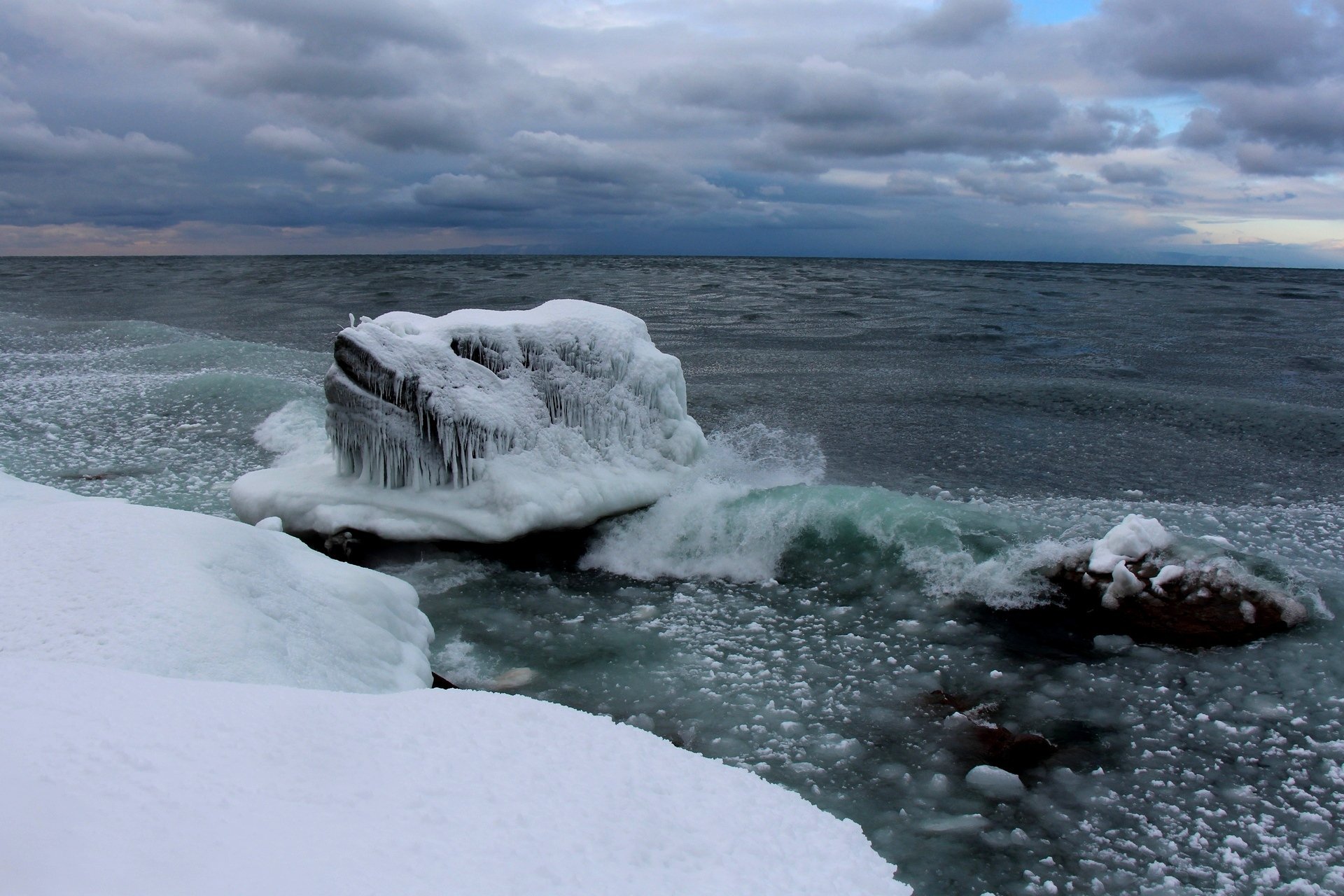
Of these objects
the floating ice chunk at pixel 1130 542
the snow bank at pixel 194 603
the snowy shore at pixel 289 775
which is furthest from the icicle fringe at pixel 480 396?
the floating ice chunk at pixel 1130 542

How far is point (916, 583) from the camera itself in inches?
276

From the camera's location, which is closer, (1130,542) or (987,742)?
(987,742)

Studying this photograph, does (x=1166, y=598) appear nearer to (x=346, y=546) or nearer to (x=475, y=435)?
(x=475, y=435)

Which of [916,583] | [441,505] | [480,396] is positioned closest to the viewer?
[916,583]

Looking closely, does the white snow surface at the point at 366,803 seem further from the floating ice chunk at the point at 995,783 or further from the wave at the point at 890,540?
the wave at the point at 890,540

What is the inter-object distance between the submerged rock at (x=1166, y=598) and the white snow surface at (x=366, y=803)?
12.3 feet

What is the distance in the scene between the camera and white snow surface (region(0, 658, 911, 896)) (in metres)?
2.06

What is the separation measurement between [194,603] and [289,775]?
2078 millimetres

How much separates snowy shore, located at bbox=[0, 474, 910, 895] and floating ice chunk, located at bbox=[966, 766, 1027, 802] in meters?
1.48

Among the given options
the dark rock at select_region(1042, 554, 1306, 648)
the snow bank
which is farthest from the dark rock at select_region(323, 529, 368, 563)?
the dark rock at select_region(1042, 554, 1306, 648)

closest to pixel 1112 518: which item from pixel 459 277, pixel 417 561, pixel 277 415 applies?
pixel 417 561

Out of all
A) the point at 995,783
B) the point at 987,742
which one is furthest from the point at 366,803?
the point at 987,742

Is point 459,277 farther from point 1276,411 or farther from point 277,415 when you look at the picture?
point 1276,411

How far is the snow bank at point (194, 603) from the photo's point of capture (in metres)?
3.86
